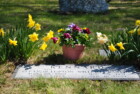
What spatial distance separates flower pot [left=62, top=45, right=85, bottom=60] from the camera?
4.76 meters

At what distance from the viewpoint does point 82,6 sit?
9594 mm

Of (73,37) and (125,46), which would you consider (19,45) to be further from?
(125,46)

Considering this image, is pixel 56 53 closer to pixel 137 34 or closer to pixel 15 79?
pixel 15 79

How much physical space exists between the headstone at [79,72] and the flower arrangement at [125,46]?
0.25m

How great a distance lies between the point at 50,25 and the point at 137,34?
3.55 m

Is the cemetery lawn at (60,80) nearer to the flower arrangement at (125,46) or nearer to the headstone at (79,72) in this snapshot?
the headstone at (79,72)

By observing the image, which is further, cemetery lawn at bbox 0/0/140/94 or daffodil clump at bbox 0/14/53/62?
daffodil clump at bbox 0/14/53/62

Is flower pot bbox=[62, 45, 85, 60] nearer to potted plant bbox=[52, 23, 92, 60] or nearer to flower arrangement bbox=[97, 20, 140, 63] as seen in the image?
potted plant bbox=[52, 23, 92, 60]

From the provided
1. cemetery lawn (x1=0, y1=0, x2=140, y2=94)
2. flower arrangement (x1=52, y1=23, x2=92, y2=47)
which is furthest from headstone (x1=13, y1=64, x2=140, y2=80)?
flower arrangement (x1=52, y1=23, x2=92, y2=47)

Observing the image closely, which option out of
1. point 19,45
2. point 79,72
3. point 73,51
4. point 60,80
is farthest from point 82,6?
point 60,80

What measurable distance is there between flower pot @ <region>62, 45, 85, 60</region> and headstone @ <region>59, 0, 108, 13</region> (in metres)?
5.04

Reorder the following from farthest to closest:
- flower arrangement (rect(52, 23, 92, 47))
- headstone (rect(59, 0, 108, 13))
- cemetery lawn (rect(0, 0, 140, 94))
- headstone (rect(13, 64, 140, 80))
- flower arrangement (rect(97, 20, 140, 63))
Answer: headstone (rect(59, 0, 108, 13)) < flower arrangement (rect(52, 23, 92, 47)) < flower arrangement (rect(97, 20, 140, 63)) < headstone (rect(13, 64, 140, 80)) < cemetery lawn (rect(0, 0, 140, 94))

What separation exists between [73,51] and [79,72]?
0.60 metres

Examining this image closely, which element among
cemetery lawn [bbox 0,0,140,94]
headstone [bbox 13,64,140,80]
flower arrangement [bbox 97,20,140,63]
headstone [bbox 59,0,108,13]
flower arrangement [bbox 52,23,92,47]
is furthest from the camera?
headstone [bbox 59,0,108,13]
